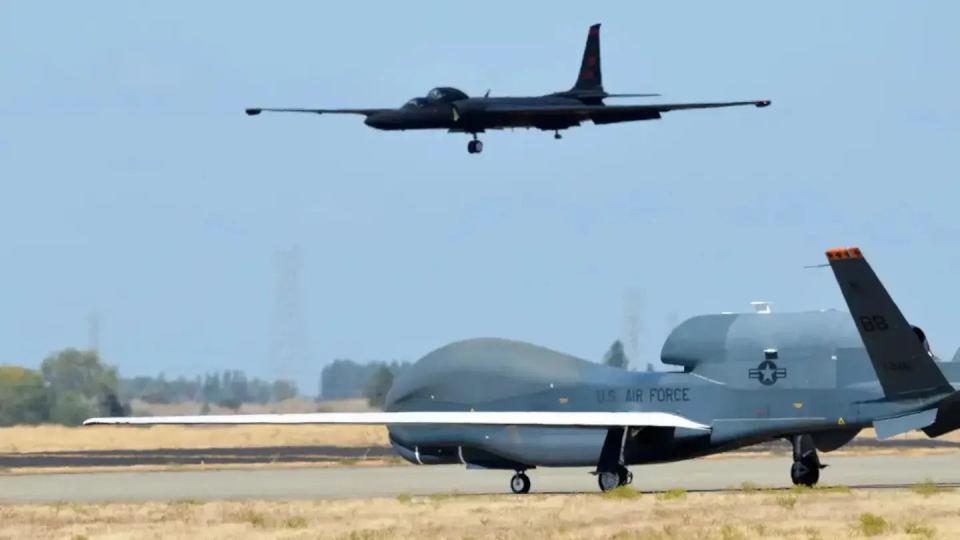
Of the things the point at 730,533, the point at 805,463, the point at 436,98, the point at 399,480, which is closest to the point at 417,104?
the point at 436,98

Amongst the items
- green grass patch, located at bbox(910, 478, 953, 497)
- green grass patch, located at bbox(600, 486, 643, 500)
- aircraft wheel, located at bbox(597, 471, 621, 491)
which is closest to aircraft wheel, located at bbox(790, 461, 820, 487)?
green grass patch, located at bbox(910, 478, 953, 497)

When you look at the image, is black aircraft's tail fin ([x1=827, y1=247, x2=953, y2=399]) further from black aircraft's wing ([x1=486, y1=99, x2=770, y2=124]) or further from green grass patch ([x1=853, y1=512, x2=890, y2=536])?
black aircraft's wing ([x1=486, y1=99, x2=770, y2=124])

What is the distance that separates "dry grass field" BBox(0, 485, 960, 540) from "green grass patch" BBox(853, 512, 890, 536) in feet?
0.08

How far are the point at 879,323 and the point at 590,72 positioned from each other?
28.8 metres

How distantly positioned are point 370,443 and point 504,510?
40102mm

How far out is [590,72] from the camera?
6312 centimetres

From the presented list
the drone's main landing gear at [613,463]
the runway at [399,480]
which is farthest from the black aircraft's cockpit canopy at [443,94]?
the drone's main landing gear at [613,463]

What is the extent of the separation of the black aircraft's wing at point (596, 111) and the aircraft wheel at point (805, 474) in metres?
17.5

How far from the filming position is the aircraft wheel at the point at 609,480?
142 feet

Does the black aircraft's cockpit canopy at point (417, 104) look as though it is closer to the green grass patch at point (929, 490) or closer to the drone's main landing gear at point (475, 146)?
the drone's main landing gear at point (475, 146)

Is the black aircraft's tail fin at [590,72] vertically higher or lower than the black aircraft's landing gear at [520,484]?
higher

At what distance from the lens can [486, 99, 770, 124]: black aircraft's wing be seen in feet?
191

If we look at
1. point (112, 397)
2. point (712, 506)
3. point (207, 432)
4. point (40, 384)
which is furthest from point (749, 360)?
Result: point (40, 384)

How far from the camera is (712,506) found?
119 ft
